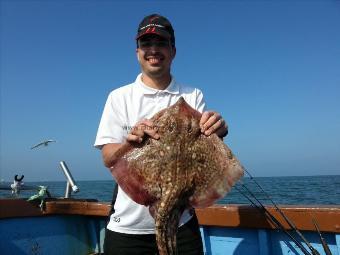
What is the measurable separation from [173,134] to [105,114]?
3.19 ft

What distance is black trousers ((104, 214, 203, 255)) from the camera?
3051 millimetres

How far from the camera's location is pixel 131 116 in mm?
3230

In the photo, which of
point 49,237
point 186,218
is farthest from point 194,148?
point 49,237

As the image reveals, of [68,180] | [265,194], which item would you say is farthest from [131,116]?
[68,180]

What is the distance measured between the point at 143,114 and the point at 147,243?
4.07 ft

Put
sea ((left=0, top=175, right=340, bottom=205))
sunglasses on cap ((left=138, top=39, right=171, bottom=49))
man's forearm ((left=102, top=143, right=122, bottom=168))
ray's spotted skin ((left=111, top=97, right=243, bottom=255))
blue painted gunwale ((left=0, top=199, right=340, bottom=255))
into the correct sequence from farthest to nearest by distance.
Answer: sea ((left=0, top=175, right=340, bottom=205)) → blue painted gunwale ((left=0, top=199, right=340, bottom=255)) → sunglasses on cap ((left=138, top=39, right=171, bottom=49)) → man's forearm ((left=102, top=143, right=122, bottom=168)) → ray's spotted skin ((left=111, top=97, right=243, bottom=255))

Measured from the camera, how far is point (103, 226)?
5.92 m

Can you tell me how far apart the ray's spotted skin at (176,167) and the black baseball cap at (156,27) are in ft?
2.80

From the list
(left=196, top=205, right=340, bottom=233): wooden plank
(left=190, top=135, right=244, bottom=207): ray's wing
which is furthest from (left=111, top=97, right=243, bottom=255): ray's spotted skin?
(left=196, top=205, right=340, bottom=233): wooden plank

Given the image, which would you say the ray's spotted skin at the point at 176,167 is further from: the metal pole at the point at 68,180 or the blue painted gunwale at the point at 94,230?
the metal pole at the point at 68,180

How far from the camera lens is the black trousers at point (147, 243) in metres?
3.05

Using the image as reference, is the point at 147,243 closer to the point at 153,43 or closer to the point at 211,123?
the point at 211,123

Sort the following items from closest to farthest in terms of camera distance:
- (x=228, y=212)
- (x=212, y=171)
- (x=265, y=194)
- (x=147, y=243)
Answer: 1. (x=212, y=171)
2. (x=147, y=243)
3. (x=265, y=194)
4. (x=228, y=212)

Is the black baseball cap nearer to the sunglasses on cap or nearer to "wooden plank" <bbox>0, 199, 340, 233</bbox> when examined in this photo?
the sunglasses on cap
